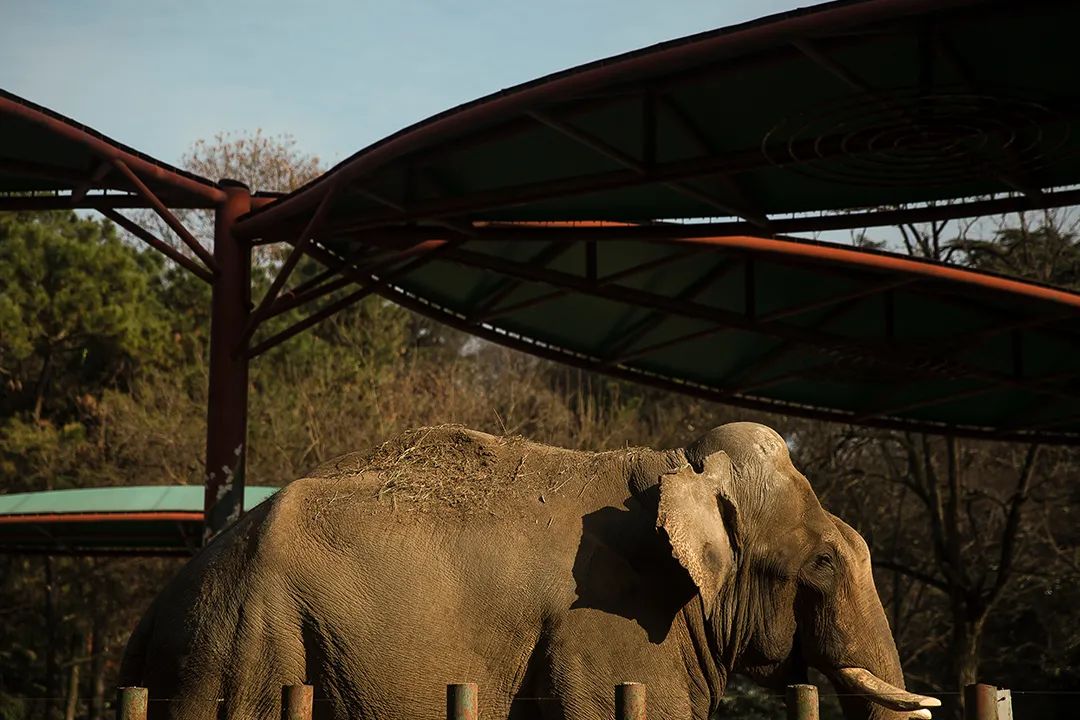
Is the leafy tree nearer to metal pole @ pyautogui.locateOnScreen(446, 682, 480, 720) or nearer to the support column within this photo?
the support column

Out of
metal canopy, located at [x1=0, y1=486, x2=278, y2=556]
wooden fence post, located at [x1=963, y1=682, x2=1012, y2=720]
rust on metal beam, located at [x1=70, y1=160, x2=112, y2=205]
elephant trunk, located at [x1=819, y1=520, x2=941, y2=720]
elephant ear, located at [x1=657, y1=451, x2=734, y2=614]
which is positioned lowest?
wooden fence post, located at [x1=963, y1=682, x2=1012, y2=720]

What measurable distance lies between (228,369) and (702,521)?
6.65m

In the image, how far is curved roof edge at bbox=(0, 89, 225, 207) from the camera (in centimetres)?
1234

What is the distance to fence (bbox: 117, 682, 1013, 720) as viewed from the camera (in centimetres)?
611

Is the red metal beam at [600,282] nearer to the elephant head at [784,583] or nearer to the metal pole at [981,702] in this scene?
the elephant head at [784,583]

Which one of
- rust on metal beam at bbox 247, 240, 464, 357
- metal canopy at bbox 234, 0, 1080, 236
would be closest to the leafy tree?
rust on metal beam at bbox 247, 240, 464, 357

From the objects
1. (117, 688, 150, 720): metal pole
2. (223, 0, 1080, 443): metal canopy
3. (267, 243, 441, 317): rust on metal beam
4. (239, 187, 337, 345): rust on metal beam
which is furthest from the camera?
(267, 243, 441, 317): rust on metal beam

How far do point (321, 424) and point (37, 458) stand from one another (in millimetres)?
6503

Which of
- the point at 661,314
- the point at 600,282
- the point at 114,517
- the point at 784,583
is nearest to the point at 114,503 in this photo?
the point at 114,517

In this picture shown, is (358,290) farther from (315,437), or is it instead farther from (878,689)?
(315,437)

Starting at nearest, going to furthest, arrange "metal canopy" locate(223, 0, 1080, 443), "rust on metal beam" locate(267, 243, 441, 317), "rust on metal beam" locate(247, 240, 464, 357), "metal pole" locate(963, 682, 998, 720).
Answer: "metal pole" locate(963, 682, 998, 720), "metal canopy" locate(223, 0, 1080, 443), "rust on metal beam" locate(267, 243, 441, 317), "rust on metal beam" locate(247, 240, 464, 357)

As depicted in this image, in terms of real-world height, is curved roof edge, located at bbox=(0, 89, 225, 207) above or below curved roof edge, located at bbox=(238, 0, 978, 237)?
above

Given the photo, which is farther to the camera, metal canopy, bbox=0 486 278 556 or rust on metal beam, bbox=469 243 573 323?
metal canopy, bbox=0 486 278 556

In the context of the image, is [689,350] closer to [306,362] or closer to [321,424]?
[321,424]
